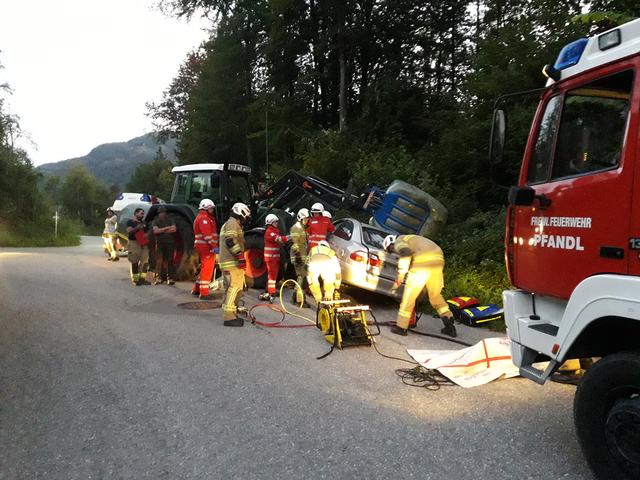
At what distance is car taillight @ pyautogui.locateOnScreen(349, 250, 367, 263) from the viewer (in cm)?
819

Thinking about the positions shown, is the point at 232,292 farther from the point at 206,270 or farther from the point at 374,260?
the point at 374,260

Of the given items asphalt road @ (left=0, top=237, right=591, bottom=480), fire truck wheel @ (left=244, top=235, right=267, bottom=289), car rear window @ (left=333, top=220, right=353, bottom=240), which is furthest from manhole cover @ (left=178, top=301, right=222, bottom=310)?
car rear window @ (left=333, top=220, right=353, bottom=240)

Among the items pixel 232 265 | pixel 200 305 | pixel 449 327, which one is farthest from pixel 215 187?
pixel 449 327

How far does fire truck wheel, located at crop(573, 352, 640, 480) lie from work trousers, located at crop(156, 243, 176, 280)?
32.0 ft

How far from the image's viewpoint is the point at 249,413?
13.2 ft

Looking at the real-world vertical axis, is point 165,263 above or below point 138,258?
below

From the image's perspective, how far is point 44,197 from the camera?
1352 inches

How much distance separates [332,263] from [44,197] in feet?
109

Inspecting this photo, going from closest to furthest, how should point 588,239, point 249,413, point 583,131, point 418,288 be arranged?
point 588,239 → point 583,131 → point 249,413 → point 418,288

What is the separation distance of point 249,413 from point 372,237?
5.11m

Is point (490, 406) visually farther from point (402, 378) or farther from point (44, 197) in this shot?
point (44, 197)

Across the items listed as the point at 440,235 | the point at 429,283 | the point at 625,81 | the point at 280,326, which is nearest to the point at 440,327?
the point at 429,283

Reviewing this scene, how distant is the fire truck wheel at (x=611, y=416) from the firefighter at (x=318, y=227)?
611 centimetres

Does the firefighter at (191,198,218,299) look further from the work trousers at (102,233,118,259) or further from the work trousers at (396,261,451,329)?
the work trousers at (102,233,118,259)
